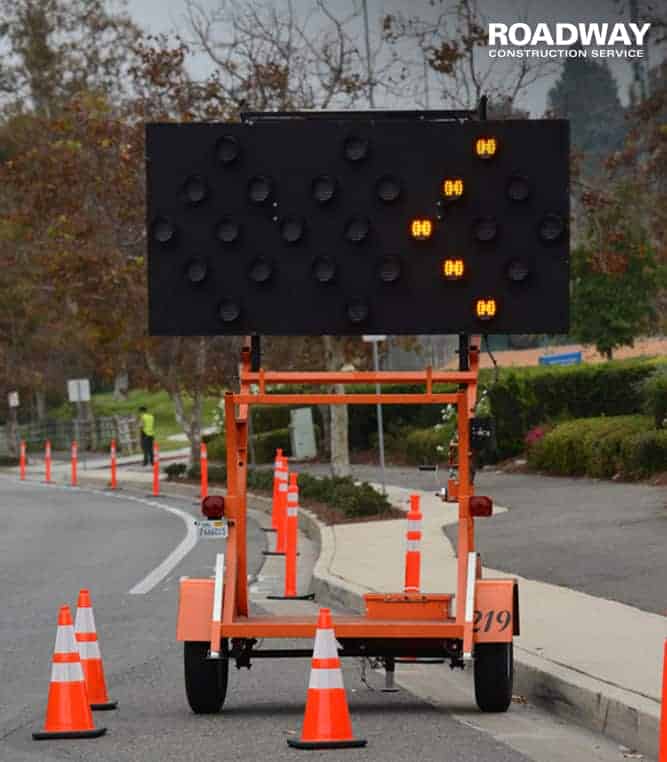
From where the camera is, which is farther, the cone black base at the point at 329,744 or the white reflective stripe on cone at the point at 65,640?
the white reflective stripe on cone at the point at 65,640

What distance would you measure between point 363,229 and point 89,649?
303 cm

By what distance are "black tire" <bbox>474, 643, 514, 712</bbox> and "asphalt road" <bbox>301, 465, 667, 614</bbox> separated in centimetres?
371

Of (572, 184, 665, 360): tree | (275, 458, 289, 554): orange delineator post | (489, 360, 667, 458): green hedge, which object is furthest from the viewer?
(572, 184, 665, 360): tree

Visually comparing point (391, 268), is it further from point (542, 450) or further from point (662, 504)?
point (542, 450)

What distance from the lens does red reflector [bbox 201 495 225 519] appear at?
11.1m

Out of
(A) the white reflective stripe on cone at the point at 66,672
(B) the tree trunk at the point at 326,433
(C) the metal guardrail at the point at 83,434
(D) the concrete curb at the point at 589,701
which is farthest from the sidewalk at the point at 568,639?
(C) the metal guardrail at the point at 83,434

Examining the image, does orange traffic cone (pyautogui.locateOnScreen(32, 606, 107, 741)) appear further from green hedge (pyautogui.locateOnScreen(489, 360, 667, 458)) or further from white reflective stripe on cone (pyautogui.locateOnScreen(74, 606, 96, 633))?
green hedge (pyautogui.locateOnScreen(489, 360, 667, 458))

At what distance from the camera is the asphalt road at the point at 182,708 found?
964cm

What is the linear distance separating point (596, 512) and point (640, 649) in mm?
12552

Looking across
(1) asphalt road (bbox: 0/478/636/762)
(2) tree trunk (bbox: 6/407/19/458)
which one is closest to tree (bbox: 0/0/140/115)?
(2) tree trunk (bbox: 6/407/19/458)

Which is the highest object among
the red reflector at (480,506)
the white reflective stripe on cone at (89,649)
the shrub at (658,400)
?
the shrub at (658,400)

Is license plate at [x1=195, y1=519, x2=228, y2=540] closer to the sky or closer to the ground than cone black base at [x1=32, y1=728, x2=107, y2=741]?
closer to the sky

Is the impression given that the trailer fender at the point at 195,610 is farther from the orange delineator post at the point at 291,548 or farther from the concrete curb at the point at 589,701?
the orange delineator post at the point at 291,548

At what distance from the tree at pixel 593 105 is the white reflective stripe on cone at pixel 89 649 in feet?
296
